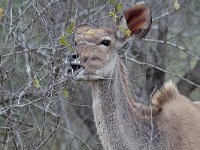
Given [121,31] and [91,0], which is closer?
[121,31]

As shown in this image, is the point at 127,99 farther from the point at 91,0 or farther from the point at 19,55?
the point at 91,0

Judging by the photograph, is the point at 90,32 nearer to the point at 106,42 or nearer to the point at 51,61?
the point at 106,42

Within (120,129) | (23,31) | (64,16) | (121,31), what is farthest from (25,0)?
(120,129)

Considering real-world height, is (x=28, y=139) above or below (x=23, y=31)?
below

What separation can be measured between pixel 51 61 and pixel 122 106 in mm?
683

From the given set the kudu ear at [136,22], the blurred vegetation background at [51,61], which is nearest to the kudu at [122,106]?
the kudu ear at [136,22]

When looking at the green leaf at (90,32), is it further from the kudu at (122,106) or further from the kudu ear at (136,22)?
the kudu ear at (136,22)

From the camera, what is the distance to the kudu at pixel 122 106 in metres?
5.38

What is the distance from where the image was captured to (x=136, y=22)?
580cm

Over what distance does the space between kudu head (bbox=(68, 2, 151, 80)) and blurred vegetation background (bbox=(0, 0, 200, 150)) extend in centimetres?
10

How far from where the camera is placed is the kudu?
538 cm

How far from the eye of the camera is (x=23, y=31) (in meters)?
6.23

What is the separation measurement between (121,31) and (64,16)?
1.36 m

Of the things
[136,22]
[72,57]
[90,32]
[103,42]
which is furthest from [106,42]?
[72,57]
